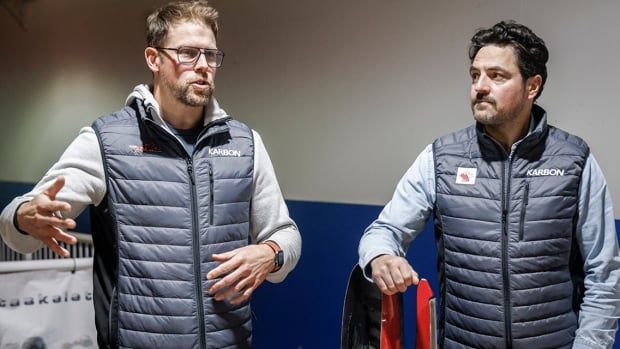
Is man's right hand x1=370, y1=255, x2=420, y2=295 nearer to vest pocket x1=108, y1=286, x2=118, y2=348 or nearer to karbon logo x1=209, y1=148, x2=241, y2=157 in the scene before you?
karbon logo x1=209, y1=148, x2=241, y2=157

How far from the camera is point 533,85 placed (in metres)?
1.99

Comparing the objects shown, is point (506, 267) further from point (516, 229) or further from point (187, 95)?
point (187, 95)

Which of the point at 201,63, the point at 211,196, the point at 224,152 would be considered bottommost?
the point at 211,196

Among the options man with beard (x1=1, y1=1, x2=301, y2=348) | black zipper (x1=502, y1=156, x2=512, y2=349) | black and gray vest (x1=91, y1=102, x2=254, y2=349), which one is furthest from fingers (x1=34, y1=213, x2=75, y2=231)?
black zipper (x1=502, y1=156, x2=512, y2=349)

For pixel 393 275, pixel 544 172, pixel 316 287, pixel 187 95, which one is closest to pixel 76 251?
pixel 316 287

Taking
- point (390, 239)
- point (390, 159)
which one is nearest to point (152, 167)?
point (390, 239)

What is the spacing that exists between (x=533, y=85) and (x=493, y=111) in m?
0.19

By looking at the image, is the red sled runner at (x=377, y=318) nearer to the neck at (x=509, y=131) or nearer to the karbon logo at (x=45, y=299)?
the neck at (x=509, y=131)

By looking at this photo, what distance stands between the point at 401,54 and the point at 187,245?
1604mm

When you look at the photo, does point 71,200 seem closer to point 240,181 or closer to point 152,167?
point 152,167

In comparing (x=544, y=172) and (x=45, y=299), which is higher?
(x=544, y=172)

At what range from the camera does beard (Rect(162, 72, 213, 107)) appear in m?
1.88

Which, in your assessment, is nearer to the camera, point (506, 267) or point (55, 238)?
point (55, 238)

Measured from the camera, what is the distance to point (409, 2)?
9.67 ft
